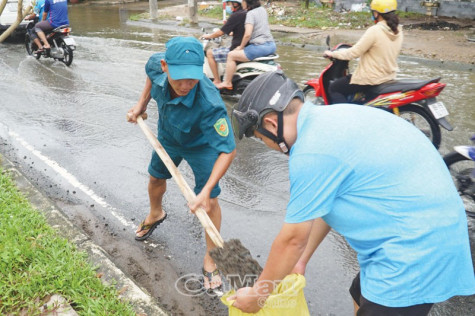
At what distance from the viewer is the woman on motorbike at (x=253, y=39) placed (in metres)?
6.66

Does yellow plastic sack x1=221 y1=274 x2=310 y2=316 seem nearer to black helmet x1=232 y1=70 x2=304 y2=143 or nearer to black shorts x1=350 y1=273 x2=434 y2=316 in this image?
black shorts x1=350 y1=273 x2=434 y2=316

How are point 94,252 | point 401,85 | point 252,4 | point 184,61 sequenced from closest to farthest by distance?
point 184,61
point 94,252
point 401,85
point 252,4

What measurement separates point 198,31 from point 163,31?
4.41 feet

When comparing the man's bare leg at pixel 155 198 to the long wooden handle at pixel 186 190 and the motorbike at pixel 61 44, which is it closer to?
the long wooden handle at pixel 186 190

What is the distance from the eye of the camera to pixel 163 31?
1492cm

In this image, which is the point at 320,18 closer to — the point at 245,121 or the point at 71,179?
the point at 71,179

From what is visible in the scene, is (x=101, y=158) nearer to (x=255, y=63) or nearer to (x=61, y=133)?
(x=61, y=133)

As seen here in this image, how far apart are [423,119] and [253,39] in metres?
2.84


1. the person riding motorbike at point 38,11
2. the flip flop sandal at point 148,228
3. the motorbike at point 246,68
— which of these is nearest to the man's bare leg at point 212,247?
the flip flop sandal at point 148,228

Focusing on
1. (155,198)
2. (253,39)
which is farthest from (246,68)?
(155,198)

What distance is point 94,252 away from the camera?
347 centimetres

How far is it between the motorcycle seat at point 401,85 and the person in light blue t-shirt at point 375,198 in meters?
3.40

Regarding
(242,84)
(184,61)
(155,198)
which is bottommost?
(155,198)

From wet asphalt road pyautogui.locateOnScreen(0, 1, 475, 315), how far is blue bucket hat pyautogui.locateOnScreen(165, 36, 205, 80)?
1594 mm
